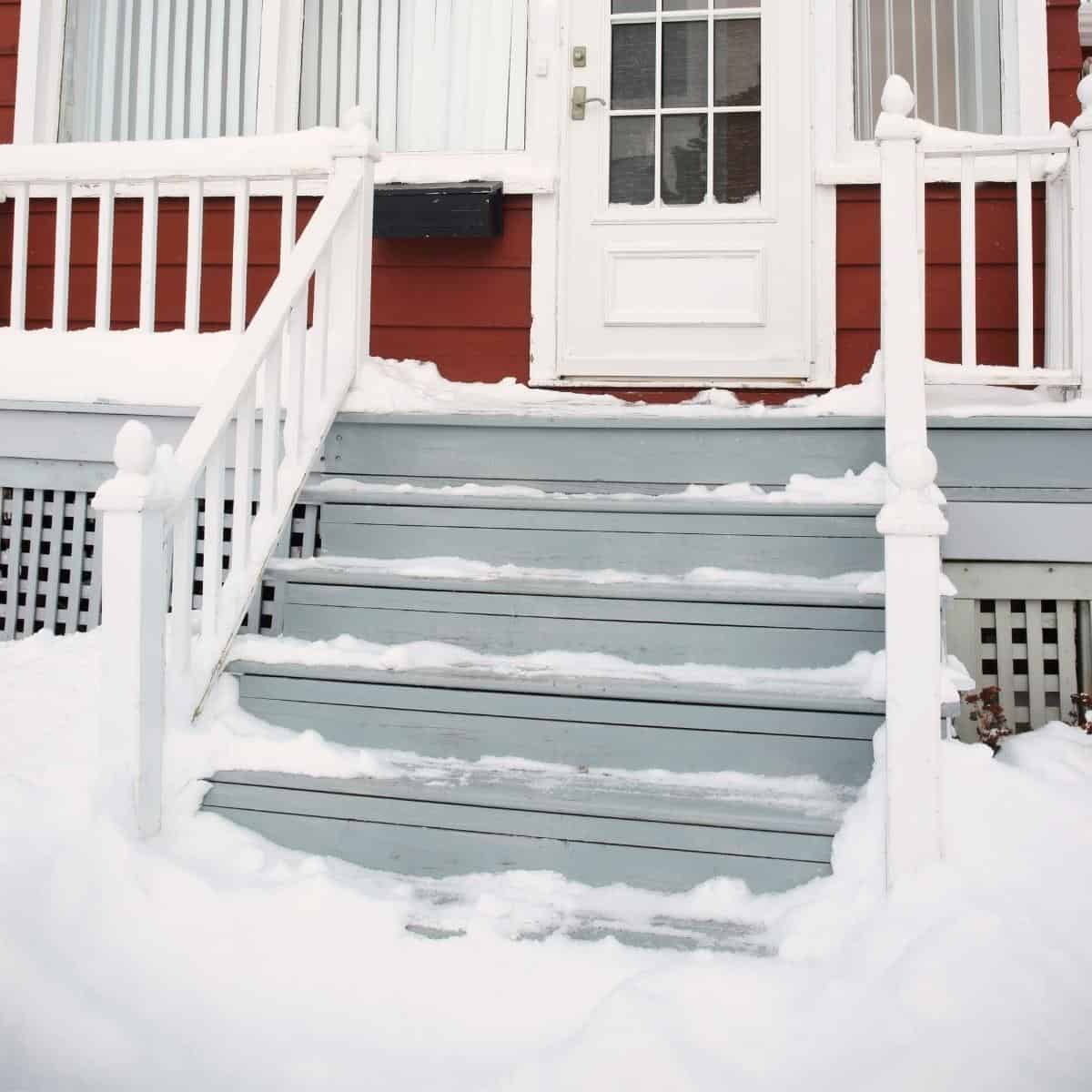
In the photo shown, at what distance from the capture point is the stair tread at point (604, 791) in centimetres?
186

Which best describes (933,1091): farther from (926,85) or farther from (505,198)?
(926,85)

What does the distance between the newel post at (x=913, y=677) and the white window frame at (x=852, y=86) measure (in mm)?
2449

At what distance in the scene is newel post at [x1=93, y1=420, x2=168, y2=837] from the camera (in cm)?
193

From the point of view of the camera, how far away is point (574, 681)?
7.00ft

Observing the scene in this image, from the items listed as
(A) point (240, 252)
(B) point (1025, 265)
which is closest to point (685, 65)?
(B) point (1025, 265)

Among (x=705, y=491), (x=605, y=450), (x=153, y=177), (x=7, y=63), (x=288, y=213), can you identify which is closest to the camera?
(x=705, y=491)

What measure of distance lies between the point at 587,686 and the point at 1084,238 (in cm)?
198

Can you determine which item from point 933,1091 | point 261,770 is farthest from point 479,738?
point 933,1091

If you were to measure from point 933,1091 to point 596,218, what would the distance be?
133 inches

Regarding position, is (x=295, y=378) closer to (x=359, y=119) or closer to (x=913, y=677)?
(x=359, y=119)

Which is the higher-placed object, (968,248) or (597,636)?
(968,248)

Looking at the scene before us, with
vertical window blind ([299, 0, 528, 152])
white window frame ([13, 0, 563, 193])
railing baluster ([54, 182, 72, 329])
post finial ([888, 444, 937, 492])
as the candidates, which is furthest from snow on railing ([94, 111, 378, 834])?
post finial ([888, 444, 937, 492])

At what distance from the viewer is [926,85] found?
3881 mm

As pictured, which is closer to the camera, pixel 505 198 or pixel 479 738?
pixel 479 738
